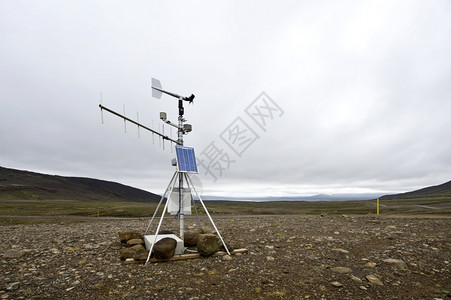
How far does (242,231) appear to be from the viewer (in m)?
16.1

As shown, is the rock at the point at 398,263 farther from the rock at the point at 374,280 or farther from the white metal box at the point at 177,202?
the white metal box at the point at 177,202

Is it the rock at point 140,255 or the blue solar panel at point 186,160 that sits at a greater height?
the blue solar panel at point 186,160

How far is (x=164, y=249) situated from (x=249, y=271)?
331cm

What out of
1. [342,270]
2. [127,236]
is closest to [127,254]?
[127,236]

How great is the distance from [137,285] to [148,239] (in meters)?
3.19

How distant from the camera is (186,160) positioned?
1153cm

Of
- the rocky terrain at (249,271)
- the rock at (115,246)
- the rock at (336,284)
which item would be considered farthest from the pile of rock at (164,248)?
the rock at (336,284)

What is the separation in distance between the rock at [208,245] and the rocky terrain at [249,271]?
0.97ft

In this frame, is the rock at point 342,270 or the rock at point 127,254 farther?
the rock at point 127,254

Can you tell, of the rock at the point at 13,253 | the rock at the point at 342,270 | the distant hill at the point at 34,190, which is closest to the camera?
the rock at the point at 342,270

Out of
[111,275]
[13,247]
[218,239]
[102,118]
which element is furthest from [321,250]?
[13,247]

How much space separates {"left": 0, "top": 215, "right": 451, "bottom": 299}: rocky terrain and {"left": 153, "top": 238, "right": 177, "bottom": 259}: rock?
0.38 metres

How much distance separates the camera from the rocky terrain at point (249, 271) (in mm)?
7211

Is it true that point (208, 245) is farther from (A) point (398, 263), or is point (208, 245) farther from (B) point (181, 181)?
(A) point (398, 263)
